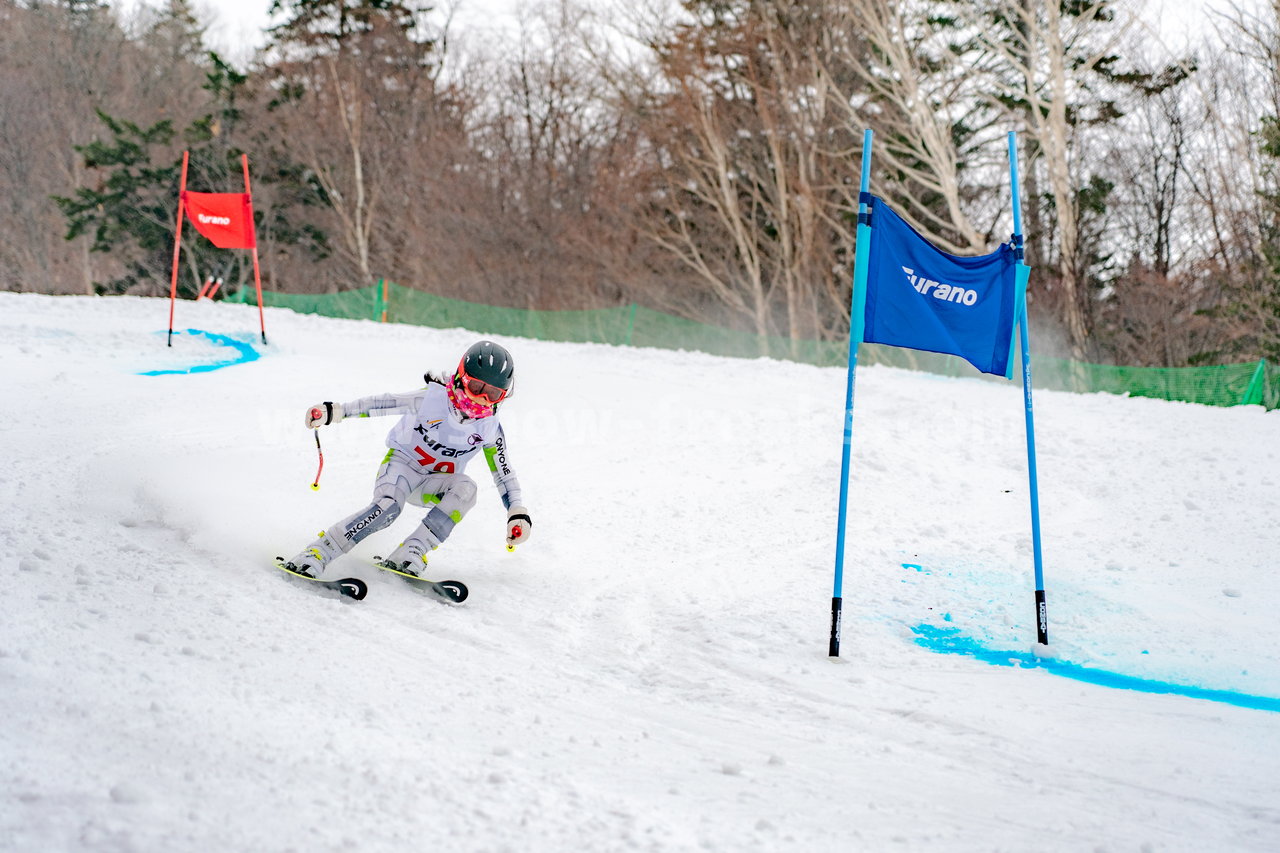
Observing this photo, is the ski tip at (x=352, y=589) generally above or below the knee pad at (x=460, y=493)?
below

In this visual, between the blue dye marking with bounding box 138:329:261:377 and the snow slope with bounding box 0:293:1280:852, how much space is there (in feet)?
2.26

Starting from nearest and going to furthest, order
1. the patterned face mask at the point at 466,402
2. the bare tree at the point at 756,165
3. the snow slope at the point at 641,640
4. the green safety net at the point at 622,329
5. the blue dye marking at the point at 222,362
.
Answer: the snow slope at the point at 641,640 < the patterned face mask at the point at 466,402 < the blue dye marking at the point at 222,362 < the green safety net at the point at 622,329 < the bare tree at the point at 756,165

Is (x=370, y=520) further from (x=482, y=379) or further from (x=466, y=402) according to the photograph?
(x=482, y=379)

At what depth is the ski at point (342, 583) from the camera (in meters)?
5.59

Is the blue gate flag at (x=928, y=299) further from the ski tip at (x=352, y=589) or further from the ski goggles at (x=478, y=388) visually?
the ski tip at (x=352, y=589)

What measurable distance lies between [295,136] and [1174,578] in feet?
106

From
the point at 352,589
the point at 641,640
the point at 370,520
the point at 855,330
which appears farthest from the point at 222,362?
the point at 855,330

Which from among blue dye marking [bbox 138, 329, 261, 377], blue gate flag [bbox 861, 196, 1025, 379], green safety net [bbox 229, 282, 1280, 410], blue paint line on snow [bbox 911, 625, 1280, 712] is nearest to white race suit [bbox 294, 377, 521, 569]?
blue gate flag [bbox 861, 196, 1025, 379]

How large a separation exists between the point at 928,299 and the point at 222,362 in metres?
11.7

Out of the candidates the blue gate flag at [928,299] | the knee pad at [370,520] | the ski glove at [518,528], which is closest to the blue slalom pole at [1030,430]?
the blue gate flag at [928,299]

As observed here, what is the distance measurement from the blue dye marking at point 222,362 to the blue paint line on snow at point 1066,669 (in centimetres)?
1058

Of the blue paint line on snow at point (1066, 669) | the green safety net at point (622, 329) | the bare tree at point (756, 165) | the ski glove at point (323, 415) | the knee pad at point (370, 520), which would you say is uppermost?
the bare tree at point (756, 165)

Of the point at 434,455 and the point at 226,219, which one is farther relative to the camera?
the point at 226,219

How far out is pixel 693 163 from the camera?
91.1 feet
